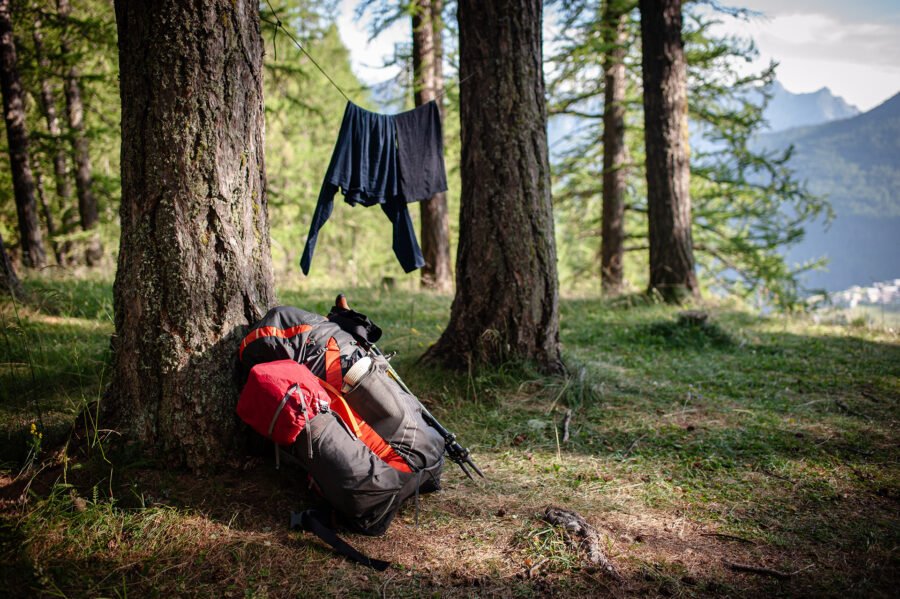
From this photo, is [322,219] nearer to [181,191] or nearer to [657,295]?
[181,191]

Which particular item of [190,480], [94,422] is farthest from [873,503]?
[94,422]

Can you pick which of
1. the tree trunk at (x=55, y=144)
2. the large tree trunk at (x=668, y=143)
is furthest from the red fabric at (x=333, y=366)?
the tree trunk at (x=55, y=144)

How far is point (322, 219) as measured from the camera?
3951mm

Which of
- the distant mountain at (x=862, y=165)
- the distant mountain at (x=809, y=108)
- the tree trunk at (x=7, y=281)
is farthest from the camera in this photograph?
the distant mountain at (x=809, y=108)

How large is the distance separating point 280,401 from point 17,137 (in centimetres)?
894

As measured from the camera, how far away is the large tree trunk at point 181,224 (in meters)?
2.69

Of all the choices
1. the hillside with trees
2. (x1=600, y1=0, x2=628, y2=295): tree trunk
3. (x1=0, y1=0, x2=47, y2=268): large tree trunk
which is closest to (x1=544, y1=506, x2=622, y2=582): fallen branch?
the hillside with trees

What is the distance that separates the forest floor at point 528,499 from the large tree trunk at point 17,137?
204 inches

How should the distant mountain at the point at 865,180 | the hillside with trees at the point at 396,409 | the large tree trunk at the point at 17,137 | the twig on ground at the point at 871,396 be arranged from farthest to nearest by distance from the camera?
the distant mountain at the point at 865,180
the large tree trunk at the point at 17,137
the twig on ground at the point at 871,396
the hillside with trees at the point at 396,409

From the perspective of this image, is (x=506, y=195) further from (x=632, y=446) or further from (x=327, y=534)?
(x=327, y=534)

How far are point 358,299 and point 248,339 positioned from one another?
16.2 feet

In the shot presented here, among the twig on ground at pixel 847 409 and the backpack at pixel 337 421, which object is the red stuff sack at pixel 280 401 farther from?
the twig on ground at pixel 847 409

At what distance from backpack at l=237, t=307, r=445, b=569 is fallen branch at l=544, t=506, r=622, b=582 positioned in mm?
670

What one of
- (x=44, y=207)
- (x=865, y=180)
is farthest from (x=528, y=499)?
(x=865, y=180)
